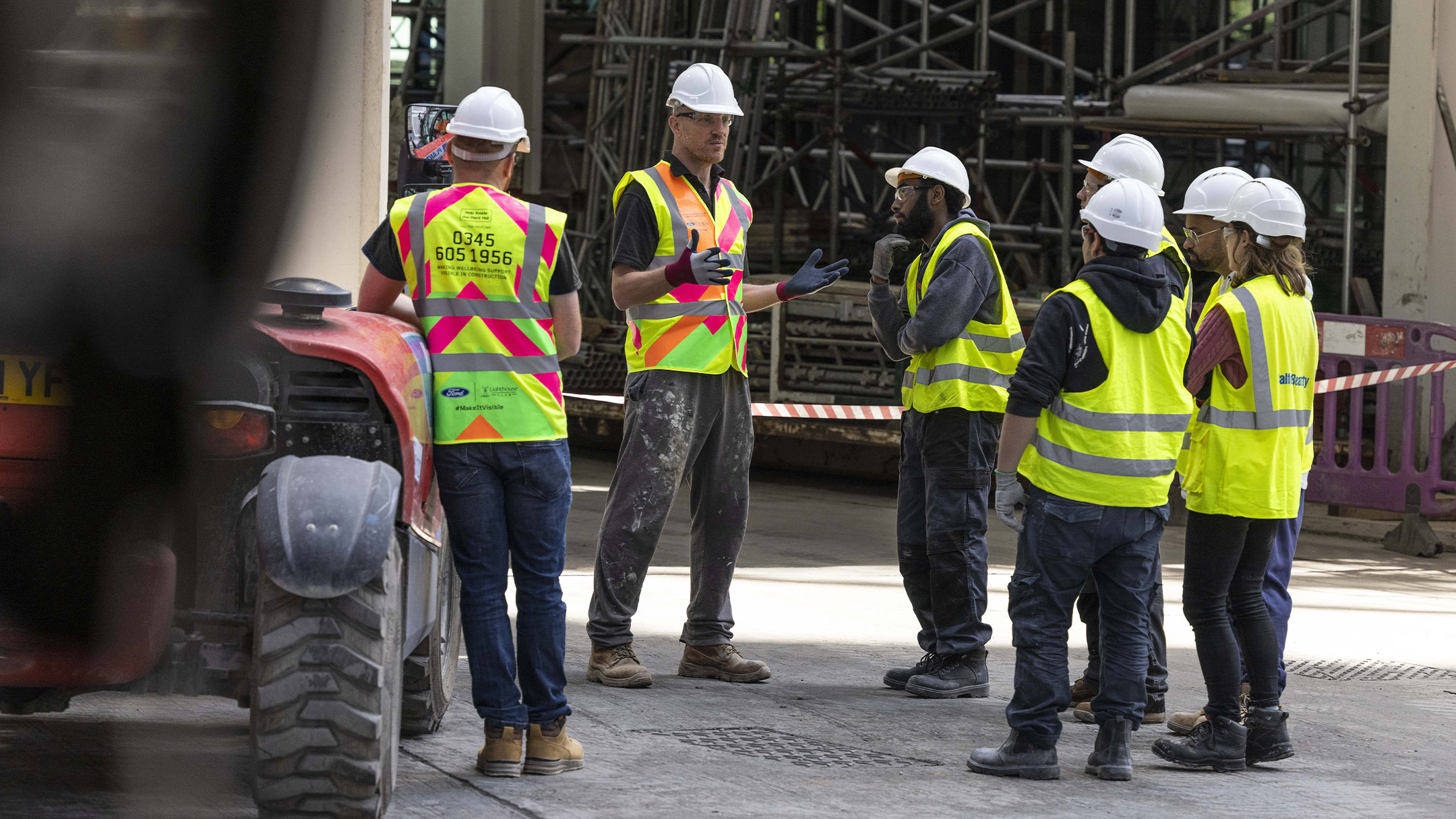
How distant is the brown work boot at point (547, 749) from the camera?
4.52 metres

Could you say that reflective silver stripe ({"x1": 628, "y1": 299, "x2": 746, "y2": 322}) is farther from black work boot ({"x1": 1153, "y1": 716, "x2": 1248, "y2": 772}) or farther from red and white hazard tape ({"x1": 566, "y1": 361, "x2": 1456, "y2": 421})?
red and white hazard tape ({"x1": 566, "y1": 361, "x2": 1456, "y2": 421})

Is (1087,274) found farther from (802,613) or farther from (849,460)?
(849,460)

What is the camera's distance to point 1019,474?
482cm

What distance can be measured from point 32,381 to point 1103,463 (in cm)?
319

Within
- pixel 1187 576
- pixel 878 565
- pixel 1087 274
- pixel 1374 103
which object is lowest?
pixel 878 565

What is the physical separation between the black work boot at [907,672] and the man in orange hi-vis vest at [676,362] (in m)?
0.48

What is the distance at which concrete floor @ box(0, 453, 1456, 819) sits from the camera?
4297 mm

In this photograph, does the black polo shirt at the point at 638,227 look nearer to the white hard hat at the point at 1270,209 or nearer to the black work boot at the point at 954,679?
the black work boot at the point at 954,679

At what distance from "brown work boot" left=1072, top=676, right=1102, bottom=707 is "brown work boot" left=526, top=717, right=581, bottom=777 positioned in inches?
83.3

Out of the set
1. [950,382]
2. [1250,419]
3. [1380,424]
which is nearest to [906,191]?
[950,382]

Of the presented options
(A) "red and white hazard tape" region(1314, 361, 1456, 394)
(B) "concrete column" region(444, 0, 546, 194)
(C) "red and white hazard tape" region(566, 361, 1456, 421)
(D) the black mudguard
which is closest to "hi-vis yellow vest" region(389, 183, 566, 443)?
(D) the black mudguard

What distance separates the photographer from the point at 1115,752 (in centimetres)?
472

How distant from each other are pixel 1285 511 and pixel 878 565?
4.38m

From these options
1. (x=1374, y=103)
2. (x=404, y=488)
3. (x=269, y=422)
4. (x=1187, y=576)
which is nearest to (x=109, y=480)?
(x=269, y=422)
